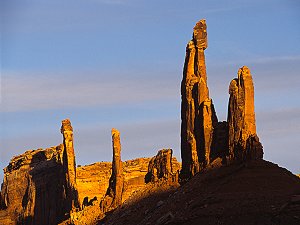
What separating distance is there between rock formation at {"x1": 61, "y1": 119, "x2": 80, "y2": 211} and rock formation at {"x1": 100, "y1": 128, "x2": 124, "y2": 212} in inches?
299

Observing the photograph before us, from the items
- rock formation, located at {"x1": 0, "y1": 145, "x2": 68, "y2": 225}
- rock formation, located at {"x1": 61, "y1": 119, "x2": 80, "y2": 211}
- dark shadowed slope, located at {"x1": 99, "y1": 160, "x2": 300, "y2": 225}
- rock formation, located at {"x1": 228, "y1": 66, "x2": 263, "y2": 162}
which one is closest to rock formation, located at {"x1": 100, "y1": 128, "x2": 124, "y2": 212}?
rock formation, located at {"x1": 61, "y1": 119, "x2": 80, "y2": 211}

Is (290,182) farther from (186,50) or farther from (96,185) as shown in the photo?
(96,185)

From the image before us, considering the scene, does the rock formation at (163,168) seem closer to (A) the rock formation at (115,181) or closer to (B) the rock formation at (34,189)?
(A) the rock formation at (115,181)

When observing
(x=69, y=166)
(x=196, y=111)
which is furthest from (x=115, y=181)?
(x=196, y=111)

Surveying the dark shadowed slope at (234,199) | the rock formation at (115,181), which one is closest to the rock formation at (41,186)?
Result: the rock formation at (115,181)

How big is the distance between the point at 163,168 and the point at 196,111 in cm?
1135

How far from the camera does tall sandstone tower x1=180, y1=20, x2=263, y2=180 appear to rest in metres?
122

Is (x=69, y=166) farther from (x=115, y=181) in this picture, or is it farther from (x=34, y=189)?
(x=34, y=189)

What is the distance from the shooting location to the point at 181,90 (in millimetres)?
139125

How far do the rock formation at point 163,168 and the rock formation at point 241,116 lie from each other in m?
15.2

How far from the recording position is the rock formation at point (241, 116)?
121m

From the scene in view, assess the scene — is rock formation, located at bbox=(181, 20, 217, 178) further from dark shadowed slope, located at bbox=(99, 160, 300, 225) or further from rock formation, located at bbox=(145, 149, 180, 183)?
dark shadowed slope, located at bbox=(99, 160, 300, 225)

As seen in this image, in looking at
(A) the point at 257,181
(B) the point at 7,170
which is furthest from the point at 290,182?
(B) the point at 7,170

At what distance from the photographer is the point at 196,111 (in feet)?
444
